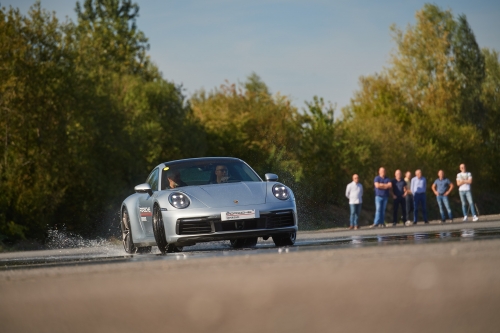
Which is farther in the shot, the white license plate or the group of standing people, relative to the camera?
the group of standing people

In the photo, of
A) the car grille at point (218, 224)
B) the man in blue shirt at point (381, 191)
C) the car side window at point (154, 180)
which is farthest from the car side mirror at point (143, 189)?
the man in blue shirt at point (381, 191)

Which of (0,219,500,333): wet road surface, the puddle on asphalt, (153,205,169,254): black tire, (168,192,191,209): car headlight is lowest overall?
(0,219,500,333): wet road surface

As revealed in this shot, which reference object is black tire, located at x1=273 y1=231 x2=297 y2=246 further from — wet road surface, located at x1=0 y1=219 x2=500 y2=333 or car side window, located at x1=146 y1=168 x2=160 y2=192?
wet road surface, located at x1=0 y1=219 x2=500 y2=333

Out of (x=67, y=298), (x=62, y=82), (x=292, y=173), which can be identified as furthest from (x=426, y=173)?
(x=67, y=298)

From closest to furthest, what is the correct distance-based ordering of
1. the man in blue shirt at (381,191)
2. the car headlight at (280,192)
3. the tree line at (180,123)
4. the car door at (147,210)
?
the car headlight at (280,192) < the car door at (147,210) < the man in blue shirt at (381,191) < the tree line at (180,123)

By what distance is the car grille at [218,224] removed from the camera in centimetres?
1302

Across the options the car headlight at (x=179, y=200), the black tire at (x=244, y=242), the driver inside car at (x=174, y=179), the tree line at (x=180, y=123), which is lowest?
the black tire at (x=244, y=242)

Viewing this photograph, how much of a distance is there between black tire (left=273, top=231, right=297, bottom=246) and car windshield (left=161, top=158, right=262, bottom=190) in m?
0.92

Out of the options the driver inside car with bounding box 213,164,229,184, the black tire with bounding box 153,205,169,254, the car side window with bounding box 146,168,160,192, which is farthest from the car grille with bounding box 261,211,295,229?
the car side window with bounding box 146,168,160,192

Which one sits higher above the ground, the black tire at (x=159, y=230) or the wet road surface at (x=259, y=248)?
the black tire at (x=159, y=230)

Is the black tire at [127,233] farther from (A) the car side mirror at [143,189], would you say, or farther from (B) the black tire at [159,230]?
(B) the black tire at [159,230]

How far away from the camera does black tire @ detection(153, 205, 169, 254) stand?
1348 centimetres

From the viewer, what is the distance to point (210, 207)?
13.1m

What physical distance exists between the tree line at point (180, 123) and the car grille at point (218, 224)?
63.5 ft
